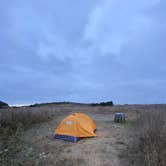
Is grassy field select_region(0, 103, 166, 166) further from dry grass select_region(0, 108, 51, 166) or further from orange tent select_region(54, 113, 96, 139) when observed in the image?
orange tent select_region(54, 113, 96, 139)

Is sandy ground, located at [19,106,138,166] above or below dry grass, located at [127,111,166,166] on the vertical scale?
below

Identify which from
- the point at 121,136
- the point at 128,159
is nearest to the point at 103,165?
the point at 128,159

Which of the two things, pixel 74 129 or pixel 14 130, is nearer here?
pixel 74 129

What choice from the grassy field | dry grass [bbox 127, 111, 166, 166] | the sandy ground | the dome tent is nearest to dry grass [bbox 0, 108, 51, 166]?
the grassy field

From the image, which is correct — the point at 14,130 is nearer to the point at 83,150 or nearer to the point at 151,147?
the point at 83,150

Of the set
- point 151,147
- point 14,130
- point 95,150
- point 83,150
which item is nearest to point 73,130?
point 83,150

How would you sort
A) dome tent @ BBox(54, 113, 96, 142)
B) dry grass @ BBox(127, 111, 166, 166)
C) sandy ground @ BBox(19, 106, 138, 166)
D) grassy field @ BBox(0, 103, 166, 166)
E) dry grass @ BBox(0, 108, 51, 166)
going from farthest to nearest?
1. dome tent @ BBox(54, 113, 96, 142)
2. dry grass @ BBox(0, 108, 51, 166)
3. sandy ground @ BBox(19, 106, 138, 166)
4. grassy field @ BBox(0, 103, 166, 166)
5. dry grass @ BBox(127, 111, 166, 166)

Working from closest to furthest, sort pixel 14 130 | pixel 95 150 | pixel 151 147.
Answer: pixel 151 147 < pixel 95 150 < pixel 14 130

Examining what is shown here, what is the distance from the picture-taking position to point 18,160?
16.4 ft

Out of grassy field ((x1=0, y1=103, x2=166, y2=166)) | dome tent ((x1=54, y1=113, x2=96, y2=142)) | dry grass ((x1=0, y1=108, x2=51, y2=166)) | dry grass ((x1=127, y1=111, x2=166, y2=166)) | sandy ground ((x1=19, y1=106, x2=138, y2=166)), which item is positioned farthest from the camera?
dome tent ((x1=54, y1=113, x2=96, y2=142))

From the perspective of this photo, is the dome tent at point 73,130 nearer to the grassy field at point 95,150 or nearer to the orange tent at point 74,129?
the orange tent at point 74,129

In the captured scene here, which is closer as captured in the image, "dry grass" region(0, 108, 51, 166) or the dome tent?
"dry grass" region(0, 108, 51, 166)

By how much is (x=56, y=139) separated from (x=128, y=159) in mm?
3430

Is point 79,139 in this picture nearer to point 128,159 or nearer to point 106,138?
point 106,138
